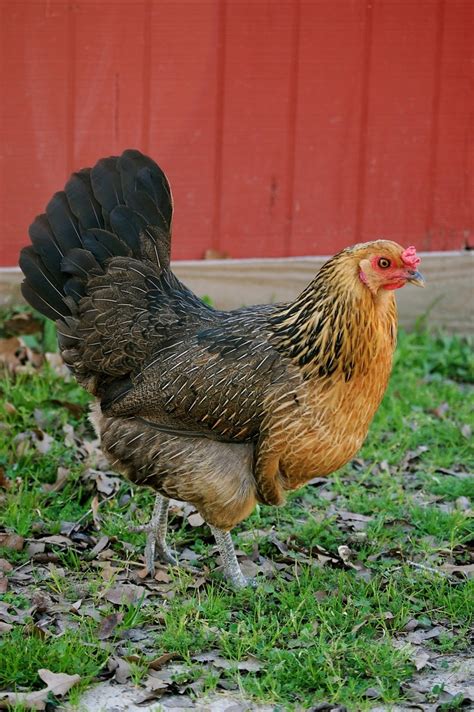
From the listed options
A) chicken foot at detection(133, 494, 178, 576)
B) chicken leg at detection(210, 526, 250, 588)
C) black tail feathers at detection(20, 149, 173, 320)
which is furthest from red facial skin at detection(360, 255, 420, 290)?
chicken foot at detection(133, 494, 178, 576)

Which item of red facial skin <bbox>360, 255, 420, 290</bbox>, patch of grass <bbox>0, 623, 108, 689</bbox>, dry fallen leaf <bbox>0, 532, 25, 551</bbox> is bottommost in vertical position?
patch of grass <bbox>0, 623, 108, 689</bbox>

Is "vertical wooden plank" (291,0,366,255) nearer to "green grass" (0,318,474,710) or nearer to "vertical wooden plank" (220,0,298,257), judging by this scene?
"vertical wooden plank" (220,0,298,257)

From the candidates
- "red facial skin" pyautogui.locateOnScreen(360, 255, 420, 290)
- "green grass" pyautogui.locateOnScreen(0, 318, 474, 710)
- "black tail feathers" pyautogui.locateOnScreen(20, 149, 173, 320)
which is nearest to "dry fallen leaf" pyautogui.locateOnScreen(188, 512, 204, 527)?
"green grass" pyautogui.locateOnScreen(0, 318, 474, 710)

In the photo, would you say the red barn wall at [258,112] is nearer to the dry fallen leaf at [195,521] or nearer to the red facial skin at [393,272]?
the dry fallen leaf at [195,521]

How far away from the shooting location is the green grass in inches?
151

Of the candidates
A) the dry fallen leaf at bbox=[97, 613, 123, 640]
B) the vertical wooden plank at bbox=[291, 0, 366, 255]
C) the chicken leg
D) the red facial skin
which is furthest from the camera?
the vertical wooden plank at bbox=[291, 0, 366, 255]

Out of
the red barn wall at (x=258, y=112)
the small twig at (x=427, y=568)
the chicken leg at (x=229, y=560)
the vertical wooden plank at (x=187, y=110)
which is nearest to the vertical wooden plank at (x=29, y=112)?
the red barn wall at (x=258, y=112)

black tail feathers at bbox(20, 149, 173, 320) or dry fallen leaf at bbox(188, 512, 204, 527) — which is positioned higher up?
black tail feathers at bbox(20, 149, 173, 320)

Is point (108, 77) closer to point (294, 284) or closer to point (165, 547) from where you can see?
point (294, 284)

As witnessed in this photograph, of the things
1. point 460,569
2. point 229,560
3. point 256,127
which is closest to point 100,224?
point 229,560

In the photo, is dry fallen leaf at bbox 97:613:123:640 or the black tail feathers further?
the black tail feathers

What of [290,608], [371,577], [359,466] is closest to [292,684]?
[290,608]

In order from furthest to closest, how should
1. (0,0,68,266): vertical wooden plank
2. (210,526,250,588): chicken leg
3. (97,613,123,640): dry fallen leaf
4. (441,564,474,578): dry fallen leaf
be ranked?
(0,0,68,266): vertical wooden plank, (441,564,474,578): dry fallen leaf, (210,526,250,588): chicken leg, (97,613,123,640): dry fallen leaf

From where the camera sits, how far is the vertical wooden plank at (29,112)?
6.46m
